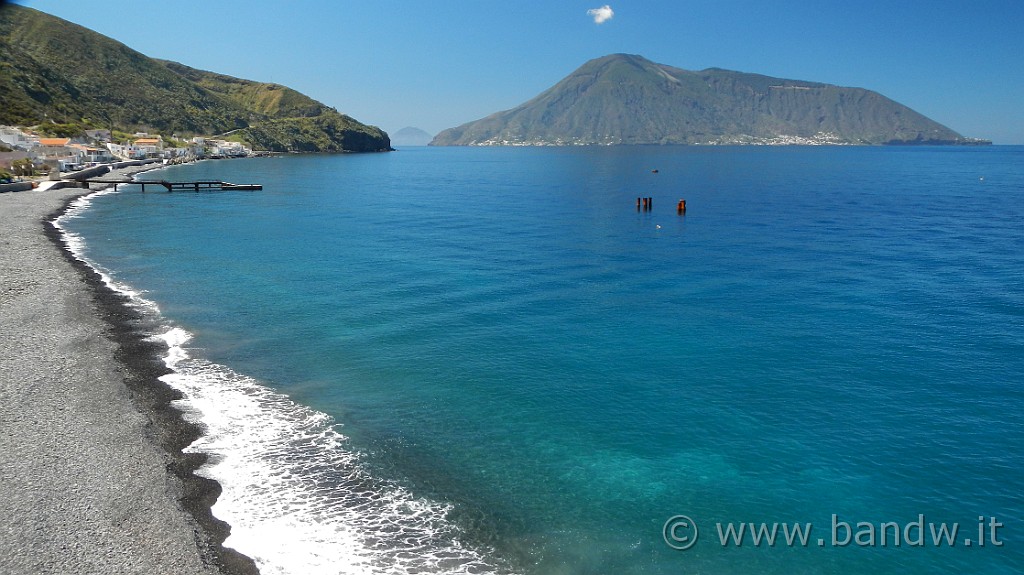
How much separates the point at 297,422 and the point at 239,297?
810 inches

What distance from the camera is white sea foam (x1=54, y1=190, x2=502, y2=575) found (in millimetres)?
15727

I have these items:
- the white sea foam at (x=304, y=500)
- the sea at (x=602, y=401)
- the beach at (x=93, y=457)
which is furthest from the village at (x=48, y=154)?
the white sea foam at (x=304, y=500)

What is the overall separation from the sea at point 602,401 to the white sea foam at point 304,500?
0.27 feet

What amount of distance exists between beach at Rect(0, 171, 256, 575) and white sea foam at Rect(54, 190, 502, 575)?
0.72m

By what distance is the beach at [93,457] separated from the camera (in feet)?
50.0

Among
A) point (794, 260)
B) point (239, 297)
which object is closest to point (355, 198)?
point (239, 297)

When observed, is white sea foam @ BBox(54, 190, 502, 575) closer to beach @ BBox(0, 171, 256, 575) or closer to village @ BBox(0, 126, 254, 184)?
beach @ BBox(0, 171, 256, 575)

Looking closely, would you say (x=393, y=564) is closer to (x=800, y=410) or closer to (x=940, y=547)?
(x=940, y=547)

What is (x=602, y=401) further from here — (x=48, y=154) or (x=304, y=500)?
(x=48, y=154)

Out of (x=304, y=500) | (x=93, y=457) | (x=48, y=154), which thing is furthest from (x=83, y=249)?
(x=48, y=154)

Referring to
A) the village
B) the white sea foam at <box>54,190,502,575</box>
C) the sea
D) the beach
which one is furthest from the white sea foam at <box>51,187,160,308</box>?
the white sea foam at <box>54,190,502,575</box>

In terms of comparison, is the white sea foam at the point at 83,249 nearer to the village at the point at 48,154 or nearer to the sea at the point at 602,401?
the sea at the point at 602,401

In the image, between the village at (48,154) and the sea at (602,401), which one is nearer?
the sea at (602,401)

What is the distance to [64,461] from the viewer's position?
1911 centimetres
